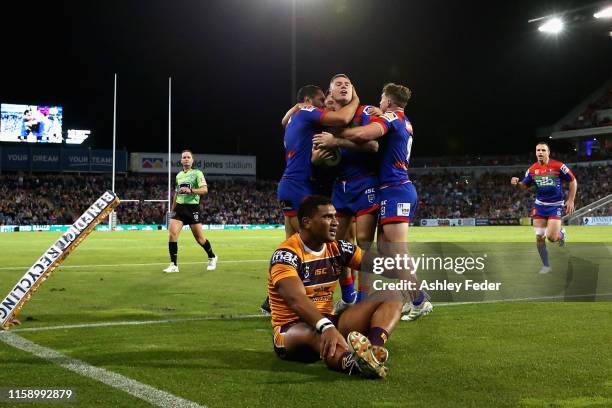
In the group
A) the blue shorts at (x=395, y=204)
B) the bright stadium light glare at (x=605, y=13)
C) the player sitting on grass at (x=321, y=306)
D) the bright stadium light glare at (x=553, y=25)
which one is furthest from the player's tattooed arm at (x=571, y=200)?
the bright stadium light glare at (x=553, y=25)

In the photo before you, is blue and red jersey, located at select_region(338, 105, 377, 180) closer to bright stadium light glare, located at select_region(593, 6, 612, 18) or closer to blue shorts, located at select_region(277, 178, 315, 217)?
blue shorts, located at select_region(277, 178, 315, 217)

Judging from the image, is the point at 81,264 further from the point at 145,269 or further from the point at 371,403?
the point at 371,403

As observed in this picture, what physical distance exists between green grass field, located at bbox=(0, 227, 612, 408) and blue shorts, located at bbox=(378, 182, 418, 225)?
1048 millimetres

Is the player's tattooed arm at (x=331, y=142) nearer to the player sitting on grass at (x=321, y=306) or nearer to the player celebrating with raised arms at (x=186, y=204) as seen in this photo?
the player sitting on grass at (x=321, y=306)

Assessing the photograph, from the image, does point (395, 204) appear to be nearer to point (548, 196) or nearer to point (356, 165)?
point (356, 165)

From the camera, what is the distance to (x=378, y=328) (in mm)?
4699

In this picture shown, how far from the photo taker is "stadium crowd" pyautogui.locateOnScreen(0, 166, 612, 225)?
163 feet

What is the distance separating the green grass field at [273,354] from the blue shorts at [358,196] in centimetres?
123

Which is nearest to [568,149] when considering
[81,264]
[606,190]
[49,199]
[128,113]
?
[606,190]

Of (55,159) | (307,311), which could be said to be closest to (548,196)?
(307,311)

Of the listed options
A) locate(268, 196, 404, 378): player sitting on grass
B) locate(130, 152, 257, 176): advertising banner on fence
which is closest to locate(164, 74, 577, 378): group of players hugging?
locate(268, 196, 404, 378): player sitting on grass

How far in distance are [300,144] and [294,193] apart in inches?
20.2

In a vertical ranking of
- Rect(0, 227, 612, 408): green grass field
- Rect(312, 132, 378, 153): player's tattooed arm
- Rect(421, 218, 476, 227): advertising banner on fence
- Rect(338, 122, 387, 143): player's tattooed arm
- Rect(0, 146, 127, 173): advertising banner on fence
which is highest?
Rect(0, 146, 127, 173): advertising banner on fence

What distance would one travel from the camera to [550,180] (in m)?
12.8
